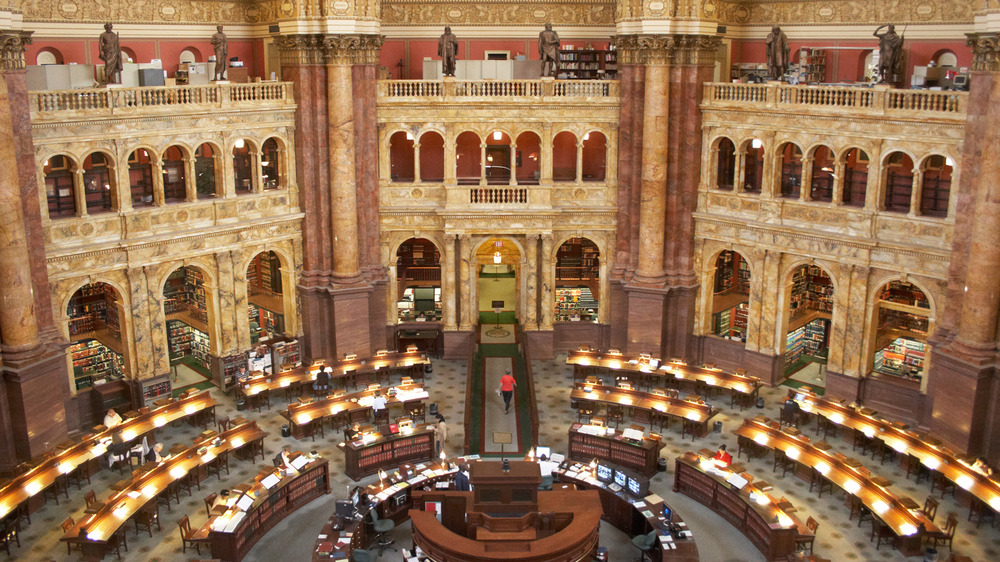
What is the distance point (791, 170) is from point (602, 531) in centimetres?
Result: 1677

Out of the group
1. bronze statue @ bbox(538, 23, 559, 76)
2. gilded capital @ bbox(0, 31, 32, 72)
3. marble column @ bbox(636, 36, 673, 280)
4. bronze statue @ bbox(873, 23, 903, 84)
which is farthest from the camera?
bronze statue @ bbox(538, 23, 559, 76)

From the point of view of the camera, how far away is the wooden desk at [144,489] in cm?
2175

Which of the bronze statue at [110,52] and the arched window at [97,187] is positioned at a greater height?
the bronze statue at [110,52]

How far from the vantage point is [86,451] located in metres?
25.5

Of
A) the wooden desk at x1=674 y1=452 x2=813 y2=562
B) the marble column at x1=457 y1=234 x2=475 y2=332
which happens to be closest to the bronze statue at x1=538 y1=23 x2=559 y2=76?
the marble column at x1=457 y1=234 x2=475 y2=332

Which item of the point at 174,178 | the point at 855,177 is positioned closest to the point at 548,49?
the point at 855,177

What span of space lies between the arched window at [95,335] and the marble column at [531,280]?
46.7 feet

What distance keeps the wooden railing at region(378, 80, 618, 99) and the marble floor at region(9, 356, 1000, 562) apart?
1144cm

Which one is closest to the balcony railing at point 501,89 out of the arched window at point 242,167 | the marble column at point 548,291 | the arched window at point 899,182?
the marble column at point 548,291

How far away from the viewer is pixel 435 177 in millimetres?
37469

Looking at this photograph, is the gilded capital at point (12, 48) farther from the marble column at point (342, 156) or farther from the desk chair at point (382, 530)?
the desk chair at point (382, 530)

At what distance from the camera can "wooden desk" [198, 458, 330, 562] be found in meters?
21.7

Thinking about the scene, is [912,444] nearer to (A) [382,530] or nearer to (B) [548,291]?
(B) [548,291]

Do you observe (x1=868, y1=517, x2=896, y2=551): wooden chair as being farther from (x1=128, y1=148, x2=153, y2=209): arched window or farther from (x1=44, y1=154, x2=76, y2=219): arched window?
(x1=128, y1=148, x2=153, y2=209): arched window
